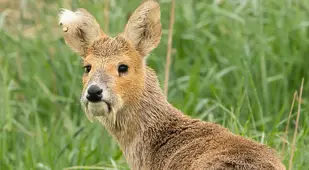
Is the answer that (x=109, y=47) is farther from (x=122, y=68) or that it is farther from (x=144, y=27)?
(x=144, y=27)

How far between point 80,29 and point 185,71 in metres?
2.03

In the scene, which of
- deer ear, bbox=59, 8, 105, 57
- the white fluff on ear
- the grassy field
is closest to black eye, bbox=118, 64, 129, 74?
deer ear, bbox=59, 8, 105, 57

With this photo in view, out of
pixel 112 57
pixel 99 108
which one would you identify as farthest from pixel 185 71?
pixel 99 108

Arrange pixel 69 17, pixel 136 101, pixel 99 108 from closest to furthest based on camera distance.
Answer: pixel 99 108 → pixel 136 101 → pixel 69 17

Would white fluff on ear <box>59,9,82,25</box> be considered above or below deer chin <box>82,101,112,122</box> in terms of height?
above

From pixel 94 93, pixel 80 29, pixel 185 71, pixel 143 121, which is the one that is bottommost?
pixel 185 71

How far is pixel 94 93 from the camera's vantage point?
4.90m

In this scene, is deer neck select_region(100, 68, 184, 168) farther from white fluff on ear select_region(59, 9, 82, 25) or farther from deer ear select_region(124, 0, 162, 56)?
white fluff on ear select_region(59, 9, 82, 25)

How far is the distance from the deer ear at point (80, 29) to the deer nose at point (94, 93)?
2.04 ft

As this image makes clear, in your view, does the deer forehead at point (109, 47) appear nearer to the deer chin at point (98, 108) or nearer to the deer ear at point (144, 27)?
the deer ear at point (144, 27)

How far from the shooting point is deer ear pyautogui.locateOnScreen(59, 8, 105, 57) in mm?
5555

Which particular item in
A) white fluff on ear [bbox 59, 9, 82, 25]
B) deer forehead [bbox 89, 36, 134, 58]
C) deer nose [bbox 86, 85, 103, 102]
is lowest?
deer nose [bbox 86, 85, 103, 102]

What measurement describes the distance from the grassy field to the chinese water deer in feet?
2.84

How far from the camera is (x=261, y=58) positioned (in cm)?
710
